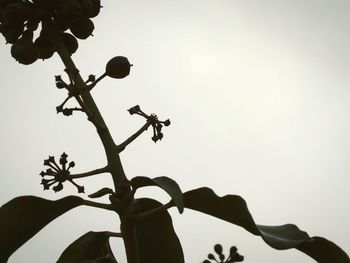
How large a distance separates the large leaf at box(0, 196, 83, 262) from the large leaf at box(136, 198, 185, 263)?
0.38m

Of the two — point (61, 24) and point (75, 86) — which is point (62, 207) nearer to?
point (75, 86)

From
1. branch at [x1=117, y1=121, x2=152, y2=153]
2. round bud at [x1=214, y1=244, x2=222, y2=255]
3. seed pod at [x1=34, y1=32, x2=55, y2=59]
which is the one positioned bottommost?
round bud at [x1=214, y1=244, x2=222, y2=255]

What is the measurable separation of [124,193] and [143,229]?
1.70ft

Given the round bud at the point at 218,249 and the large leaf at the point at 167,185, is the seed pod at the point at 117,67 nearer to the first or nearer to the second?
the large leaf at the point at 167,185

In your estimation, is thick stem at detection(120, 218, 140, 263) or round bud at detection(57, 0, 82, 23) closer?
thick stem at detection(120, 218, 140, 263)

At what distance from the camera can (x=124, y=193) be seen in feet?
5.07

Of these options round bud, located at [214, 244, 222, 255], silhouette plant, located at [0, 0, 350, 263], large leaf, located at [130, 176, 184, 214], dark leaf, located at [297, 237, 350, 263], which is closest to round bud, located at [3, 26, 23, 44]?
silhouette plant, located at [0, 0, 350, 263]

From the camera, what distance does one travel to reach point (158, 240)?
6.48 ft

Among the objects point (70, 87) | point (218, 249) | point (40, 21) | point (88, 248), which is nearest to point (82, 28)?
point (40, 21)

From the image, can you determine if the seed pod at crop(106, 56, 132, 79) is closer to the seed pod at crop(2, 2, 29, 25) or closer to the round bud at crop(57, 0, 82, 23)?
the round bud at crop(57, 0, 82, 23)

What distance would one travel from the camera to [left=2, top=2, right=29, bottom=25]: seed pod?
191 centimetres

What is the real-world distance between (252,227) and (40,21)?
1387mm

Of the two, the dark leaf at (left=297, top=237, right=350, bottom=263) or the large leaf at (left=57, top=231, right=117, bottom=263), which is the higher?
the dark leaf at (left=297, top=237, right=350, bottom=263)

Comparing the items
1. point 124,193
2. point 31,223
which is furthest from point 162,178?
point 31,223
